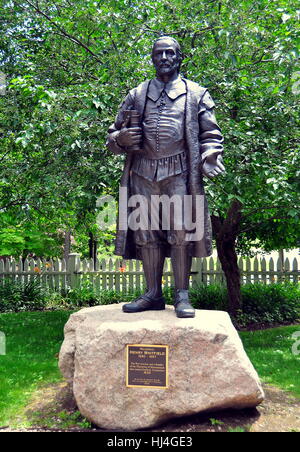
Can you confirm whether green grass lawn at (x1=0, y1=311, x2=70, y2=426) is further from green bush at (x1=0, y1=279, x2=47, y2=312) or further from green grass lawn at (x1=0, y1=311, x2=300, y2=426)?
green bush at (x1=0, y1=279, x2=47, y2=312)

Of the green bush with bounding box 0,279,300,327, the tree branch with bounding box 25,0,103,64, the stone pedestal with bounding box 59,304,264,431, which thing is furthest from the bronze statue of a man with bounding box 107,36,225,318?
the green bush with bounding box 0,279,300,327

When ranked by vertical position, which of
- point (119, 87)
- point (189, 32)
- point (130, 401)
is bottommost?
point (130, 401)

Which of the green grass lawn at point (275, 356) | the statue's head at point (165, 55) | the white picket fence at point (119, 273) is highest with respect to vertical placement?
the statue's head at point (165, 55)

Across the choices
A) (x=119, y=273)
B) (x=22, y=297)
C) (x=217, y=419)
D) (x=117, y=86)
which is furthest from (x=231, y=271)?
(x=22, y=297)

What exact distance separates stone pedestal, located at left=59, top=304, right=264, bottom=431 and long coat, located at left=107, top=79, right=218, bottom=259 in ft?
2.53


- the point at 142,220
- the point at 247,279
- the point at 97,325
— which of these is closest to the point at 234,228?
the point at 247,279

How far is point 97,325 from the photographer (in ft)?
11.7

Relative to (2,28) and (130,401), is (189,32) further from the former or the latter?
(130,401)

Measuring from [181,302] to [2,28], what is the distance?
5.60m

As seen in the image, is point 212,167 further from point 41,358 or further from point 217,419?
point 41,358

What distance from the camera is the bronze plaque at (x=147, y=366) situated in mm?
3383

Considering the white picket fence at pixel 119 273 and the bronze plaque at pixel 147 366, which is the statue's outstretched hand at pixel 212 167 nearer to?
the bronze plaque at pixel 147 366

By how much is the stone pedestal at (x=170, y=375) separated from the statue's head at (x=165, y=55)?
2.29 m

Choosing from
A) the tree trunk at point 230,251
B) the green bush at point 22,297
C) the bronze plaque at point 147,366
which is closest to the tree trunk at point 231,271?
the tree trunk at point 230,251
